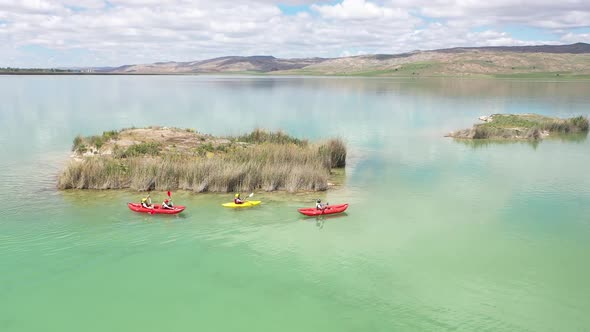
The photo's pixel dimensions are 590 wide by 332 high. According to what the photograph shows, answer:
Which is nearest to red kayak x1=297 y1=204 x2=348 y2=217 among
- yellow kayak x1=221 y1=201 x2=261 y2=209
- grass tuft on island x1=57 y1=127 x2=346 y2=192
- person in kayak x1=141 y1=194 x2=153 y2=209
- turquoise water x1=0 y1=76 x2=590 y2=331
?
turquoise water x1=0 y1=76 x2=590 y2=331

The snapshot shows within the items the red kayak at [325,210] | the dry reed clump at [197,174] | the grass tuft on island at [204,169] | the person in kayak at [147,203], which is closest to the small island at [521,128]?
the grass tuft on island at [204,169]

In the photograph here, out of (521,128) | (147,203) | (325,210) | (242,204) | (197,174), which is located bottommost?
(325,210)

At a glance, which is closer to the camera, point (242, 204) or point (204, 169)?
point (242, 204)

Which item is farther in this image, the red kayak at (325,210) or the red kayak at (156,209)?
the red kayak at (325,210)

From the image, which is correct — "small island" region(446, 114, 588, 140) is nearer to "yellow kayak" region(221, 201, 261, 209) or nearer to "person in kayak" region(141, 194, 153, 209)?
"yellow kayak" region(221, 201, 261, 209)

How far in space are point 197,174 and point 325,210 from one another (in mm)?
9751

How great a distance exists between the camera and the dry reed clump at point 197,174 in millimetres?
30828

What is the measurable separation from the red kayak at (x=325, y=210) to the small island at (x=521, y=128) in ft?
Result: 111

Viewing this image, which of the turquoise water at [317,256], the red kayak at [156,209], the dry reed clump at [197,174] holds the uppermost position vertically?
the dry reed clump at [197,174]

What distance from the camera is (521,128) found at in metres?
57.6

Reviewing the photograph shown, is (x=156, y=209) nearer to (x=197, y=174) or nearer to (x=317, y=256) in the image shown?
(x=197, y=174)

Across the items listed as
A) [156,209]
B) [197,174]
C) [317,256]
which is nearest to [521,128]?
[197,174]

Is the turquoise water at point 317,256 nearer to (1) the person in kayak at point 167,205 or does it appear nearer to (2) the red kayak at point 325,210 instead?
(2) the red kayak at point 325,210

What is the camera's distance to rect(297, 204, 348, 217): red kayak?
1031 inches
